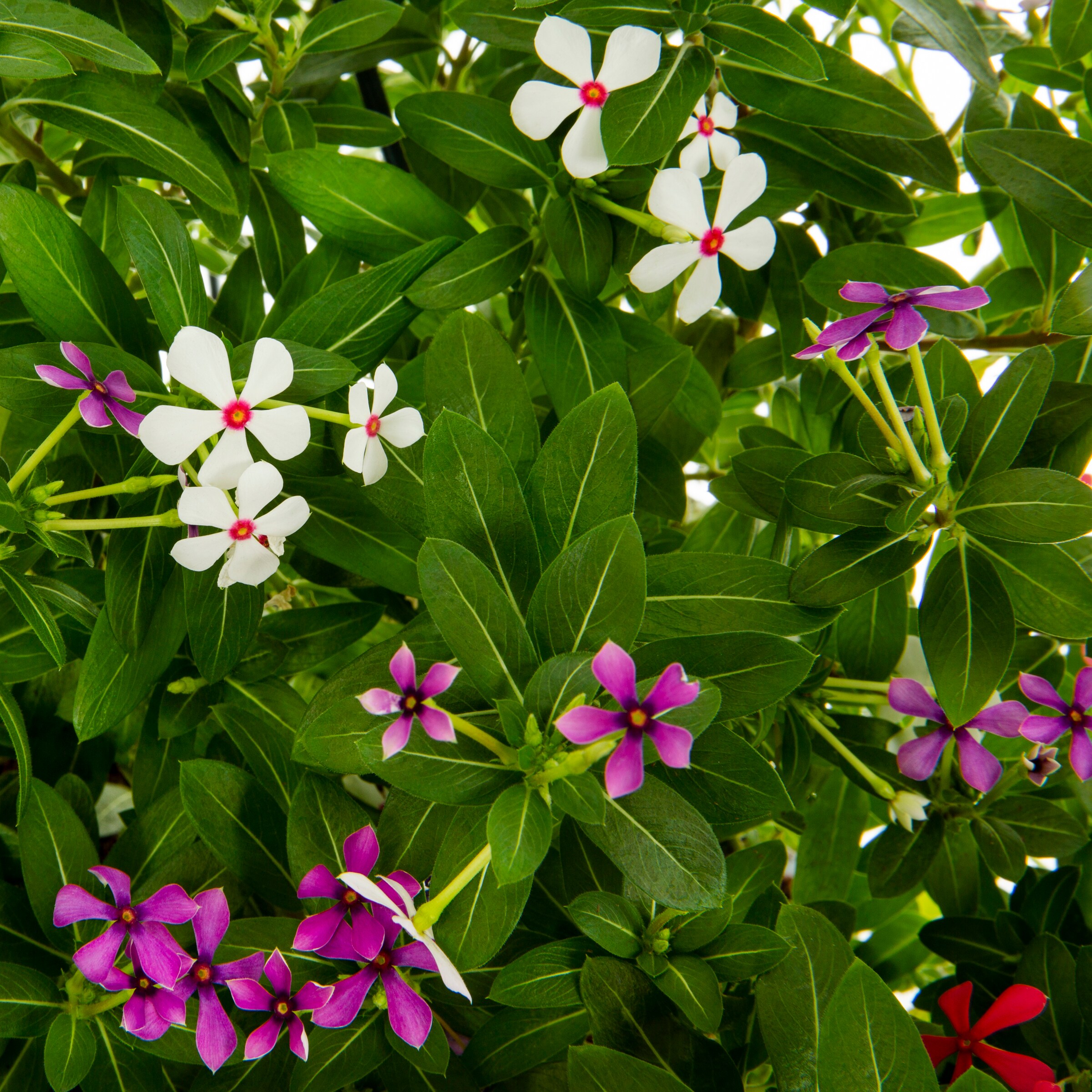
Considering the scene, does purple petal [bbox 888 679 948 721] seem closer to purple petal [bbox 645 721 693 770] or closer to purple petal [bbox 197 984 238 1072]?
purple petal [bbox 645 721 693 770]

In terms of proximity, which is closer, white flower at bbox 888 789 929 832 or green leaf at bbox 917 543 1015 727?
green leaf at bbox 917 543 1015 727

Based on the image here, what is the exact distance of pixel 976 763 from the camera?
0.79m

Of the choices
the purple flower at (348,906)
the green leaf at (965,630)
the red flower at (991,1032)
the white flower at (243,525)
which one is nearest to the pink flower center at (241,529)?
the white flower at (243,525)

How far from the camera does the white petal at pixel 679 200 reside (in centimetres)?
71

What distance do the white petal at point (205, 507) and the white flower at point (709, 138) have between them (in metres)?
0.46

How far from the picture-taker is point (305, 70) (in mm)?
983

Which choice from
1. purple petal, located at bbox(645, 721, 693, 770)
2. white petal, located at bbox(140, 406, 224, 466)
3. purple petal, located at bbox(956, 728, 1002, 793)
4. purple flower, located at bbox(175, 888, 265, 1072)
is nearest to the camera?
purple petal, located at bbox(645, 721, 693, 770)

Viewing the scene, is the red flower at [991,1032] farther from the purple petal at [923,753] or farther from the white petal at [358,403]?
the white petal at [358,403]

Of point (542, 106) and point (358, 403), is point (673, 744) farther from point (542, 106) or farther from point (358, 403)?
point (542, 106)

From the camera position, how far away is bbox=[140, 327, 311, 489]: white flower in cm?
60

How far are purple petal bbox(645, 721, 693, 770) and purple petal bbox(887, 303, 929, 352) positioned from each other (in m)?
0.33

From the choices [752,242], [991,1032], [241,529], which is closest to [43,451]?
[241,529]

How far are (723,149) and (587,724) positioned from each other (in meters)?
0.55

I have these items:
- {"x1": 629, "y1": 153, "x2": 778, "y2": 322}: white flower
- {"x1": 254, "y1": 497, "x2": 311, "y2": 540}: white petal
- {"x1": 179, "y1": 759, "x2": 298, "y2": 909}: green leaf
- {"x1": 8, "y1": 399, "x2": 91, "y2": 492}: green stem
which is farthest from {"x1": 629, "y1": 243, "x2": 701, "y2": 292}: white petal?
{"x1": 179, "y1": 759, "x2": 298, "y2": 909}: green leaf
